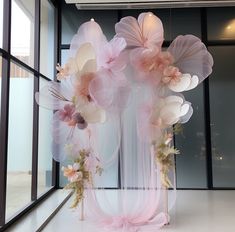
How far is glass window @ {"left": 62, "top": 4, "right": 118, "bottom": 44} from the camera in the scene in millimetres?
5871

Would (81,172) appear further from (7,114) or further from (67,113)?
(7,114)

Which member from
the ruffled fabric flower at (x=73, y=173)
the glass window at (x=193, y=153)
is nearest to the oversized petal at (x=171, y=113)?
the ruffled fabric flower at (x=73, y=173)

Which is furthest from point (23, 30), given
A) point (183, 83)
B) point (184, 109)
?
point (184, 109)

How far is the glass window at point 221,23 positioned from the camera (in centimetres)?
574

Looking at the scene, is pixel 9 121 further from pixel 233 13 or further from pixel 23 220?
pixel 233 13

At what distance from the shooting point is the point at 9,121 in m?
3.55

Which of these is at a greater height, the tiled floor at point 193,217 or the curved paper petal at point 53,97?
the curved paper petal at point 53,97

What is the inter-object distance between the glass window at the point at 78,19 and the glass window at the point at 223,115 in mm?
2093

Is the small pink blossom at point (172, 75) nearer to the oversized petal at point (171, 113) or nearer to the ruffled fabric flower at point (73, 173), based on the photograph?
the oversized petal at point (171, 113)

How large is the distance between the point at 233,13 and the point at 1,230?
5.49 m

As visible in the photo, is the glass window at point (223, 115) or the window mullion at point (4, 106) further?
the glass window at point (223, 115)

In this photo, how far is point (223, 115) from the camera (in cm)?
568

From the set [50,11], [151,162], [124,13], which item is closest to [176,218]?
[151,162]

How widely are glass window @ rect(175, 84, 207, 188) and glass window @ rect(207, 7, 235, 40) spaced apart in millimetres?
→ 1085
